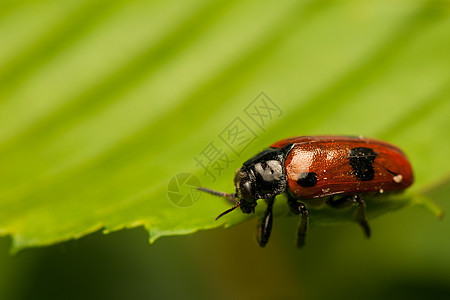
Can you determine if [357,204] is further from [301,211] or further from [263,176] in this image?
[263,176]

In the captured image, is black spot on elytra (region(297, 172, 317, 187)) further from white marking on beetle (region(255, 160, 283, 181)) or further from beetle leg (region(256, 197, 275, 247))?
beetle leg (region(256, 197, 275, 247))

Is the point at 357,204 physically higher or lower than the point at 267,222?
lower

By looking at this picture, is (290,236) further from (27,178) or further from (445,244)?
(27,178)

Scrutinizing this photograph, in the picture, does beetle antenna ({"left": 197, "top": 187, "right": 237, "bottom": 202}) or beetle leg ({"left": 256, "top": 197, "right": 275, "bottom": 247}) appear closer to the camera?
beetle antenna ({"left": 197, "top": 187, "right": 237, "bottom": 202})

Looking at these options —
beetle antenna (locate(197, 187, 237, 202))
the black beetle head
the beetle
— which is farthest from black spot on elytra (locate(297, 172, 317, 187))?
beetle antenna (locate(197, 187, 237, 202))

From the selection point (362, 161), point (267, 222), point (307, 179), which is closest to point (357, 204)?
point (362, 161)

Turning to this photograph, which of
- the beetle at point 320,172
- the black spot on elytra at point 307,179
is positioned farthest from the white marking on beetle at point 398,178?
the black spot on elytra at point 307,179
